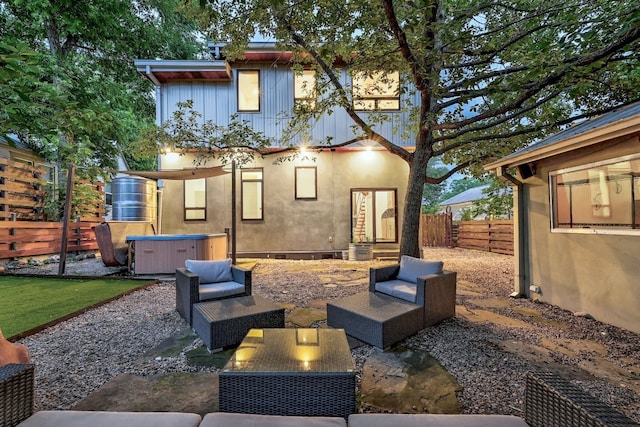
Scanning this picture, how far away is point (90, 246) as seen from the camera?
1010 cm

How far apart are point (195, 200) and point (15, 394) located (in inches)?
341

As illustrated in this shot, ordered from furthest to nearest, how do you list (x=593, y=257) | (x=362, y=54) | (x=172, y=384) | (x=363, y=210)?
(x=363, y=210)
(x=362, y=54)
(x=593, y=257)
(x=172, y=384)

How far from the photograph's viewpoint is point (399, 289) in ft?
12.2

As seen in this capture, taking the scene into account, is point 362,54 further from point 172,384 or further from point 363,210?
point 172,384

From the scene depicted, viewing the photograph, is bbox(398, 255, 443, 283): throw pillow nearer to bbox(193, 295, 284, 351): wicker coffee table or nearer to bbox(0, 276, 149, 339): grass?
bbox(193, 295, 284, 351): wicker coffee table

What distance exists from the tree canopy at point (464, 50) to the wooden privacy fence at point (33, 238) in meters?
6.76

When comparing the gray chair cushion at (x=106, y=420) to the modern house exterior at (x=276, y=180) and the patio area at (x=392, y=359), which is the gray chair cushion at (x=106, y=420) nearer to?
the patio area at (x=392, y=359)

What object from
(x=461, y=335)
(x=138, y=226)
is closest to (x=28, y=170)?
(x=138, y=226)

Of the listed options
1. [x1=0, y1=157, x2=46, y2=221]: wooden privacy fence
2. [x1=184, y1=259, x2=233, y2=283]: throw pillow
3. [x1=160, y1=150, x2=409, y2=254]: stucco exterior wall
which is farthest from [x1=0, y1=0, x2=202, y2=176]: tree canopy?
[x1=184, y1=259, x2=233, y2=283]: throw pillow

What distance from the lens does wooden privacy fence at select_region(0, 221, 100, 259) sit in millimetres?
7594

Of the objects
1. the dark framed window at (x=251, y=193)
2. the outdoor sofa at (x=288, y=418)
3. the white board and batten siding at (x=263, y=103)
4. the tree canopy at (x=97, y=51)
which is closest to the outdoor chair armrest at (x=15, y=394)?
the outdoor sofa at (x=288, y=418)

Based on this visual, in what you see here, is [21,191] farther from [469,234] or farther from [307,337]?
[469,234]

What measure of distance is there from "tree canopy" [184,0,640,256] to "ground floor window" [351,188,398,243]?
285 centimetres

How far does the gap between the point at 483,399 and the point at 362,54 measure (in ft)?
18.5
